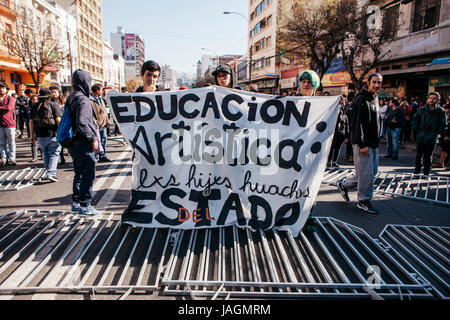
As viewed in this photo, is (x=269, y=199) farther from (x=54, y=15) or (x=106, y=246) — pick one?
(x=54, y=15)

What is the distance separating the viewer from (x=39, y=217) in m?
4.04

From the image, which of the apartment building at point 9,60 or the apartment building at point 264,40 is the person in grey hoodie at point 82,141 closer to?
the apartment building at point 9,60

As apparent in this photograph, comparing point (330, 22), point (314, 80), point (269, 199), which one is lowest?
point (269, 199)

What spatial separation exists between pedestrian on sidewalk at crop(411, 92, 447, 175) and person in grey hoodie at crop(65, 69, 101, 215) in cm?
713

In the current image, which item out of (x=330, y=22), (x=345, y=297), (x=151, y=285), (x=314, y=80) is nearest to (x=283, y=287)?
(x=345, y=297)

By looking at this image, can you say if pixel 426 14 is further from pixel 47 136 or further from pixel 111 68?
pixel 111 68

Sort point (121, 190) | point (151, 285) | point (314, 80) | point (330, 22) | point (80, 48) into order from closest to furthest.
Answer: point (151, 285) → point (314, 80) → point (121, 190) → point (330, 22) → point (80, 48)

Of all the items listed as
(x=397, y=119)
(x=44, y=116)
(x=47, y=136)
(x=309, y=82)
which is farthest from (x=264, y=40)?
(x=309, y=82)

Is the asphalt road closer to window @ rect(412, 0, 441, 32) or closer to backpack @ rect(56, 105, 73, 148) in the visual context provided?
backpack @ rect(56, 105, 73, 148)

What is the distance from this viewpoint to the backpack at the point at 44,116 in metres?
6.03

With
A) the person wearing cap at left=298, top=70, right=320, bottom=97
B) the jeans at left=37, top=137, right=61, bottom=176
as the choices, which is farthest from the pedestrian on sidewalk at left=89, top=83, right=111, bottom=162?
the person wearing cap at left=298, top=70, right=320, bottom=97

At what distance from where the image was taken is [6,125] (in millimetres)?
7066

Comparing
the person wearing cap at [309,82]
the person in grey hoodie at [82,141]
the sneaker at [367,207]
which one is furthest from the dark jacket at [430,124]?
the person in grey hoodie at [82,141]

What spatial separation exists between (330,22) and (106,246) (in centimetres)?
2084
